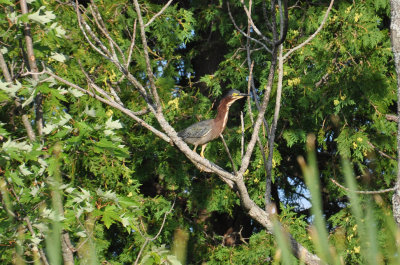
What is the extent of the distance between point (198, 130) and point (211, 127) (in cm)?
16

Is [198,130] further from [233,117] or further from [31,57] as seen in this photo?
[31,57]

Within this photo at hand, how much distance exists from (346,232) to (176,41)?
3.22m

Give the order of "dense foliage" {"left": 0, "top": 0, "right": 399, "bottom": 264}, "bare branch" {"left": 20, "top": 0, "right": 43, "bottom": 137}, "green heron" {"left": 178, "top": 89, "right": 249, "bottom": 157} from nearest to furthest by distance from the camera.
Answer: "bare branch" {"left": 20, "top": 0, "right": 43, "bottom": 137}
"dense foliage" {"left": 0, "top": 0, "right": 399, "bottom": 264}
"green heron" {"left": 178, "top": 89, "right": 249, "bottom": 157}

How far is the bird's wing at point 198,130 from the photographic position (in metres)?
6.07

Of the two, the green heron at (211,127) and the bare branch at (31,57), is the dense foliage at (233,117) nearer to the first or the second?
the green heron at (211,127)

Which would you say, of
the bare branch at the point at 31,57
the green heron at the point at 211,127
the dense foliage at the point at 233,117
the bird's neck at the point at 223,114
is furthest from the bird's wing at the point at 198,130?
the bare branch at the point at 31,57

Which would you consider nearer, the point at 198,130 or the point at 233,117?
the point at 198,130

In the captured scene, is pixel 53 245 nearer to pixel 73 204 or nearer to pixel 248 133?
pixel 73 204

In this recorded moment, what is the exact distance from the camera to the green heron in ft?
19.9

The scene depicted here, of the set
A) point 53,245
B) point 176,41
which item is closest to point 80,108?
point 176,41

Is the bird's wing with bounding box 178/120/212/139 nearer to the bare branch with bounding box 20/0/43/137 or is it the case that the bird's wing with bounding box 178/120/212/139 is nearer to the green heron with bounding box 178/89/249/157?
the green heron with bounding box 178/89/249/157

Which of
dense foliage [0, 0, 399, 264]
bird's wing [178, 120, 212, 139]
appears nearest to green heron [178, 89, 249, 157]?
bird's wing [178, 120, 212, 139]

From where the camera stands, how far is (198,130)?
6156 millimetres

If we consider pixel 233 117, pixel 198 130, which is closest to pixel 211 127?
pixel 198 130
